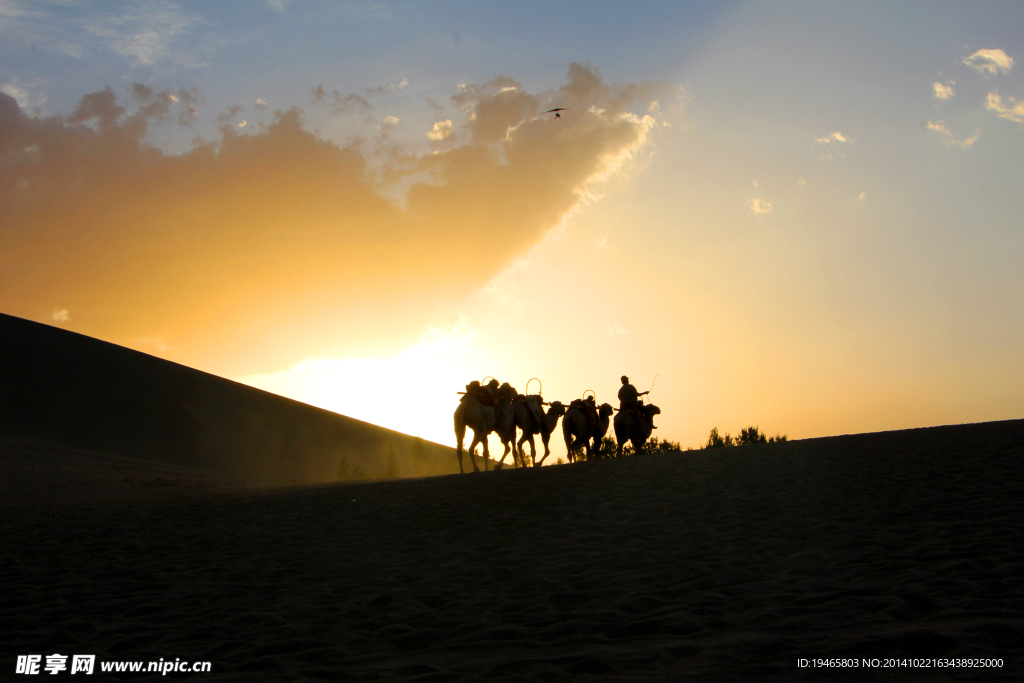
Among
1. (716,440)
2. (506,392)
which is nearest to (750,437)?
(716,440)

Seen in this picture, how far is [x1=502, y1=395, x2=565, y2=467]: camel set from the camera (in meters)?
20.0

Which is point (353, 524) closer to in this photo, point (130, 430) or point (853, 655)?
point (853, 655)

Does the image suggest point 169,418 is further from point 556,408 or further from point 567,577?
point 567,577

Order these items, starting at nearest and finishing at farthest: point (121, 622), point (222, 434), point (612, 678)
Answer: point (612, 678), point (121, 622), point (222, 434)

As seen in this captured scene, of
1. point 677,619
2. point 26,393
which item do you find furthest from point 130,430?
point 677,619

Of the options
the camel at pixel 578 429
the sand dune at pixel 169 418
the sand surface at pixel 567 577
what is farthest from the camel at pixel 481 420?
the sand dune at pixel 169 418

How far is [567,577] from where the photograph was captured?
Answer: 22.3 ft

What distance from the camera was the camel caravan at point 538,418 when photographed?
1770 cm

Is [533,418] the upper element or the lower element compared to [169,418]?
lower

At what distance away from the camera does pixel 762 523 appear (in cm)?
856

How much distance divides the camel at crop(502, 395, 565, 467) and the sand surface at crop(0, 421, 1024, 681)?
655 centimetres

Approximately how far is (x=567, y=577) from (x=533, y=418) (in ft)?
44.8

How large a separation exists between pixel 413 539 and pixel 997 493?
26.4ft

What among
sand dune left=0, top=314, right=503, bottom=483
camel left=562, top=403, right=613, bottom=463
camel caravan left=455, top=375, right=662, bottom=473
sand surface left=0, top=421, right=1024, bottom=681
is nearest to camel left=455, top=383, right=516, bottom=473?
camel caravan left=455, top=375, right=662, bottom=473
